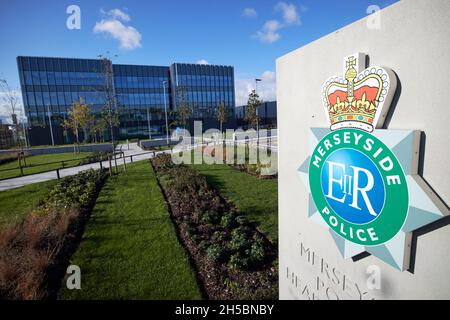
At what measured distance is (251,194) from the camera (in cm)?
1146

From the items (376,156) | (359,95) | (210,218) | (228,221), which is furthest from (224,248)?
(359,95)

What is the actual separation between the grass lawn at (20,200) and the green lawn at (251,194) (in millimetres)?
7580

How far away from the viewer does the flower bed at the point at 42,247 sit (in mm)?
5156

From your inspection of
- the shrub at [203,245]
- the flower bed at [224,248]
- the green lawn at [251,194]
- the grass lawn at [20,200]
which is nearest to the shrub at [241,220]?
the flower bed at [224,248]

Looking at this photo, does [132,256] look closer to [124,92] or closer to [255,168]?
[255,168]

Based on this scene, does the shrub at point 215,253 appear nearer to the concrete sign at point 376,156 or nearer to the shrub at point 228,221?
the shrub at point 228,221

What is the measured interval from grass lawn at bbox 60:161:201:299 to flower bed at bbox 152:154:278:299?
1.30ft

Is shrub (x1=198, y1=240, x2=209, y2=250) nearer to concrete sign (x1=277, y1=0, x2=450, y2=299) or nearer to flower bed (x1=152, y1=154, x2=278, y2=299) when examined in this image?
flower bed (x1=152, y1=154, x2=278, y2=299)

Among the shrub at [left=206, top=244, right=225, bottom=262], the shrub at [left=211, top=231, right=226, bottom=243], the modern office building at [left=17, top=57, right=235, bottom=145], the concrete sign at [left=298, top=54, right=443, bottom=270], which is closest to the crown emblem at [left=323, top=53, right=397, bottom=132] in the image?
the concrete sign at [left=298, top=54, right=443, bottom=270]

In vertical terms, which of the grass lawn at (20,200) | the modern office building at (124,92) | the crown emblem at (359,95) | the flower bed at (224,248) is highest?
the modern office building at (124,92)

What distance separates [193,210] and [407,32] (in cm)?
842

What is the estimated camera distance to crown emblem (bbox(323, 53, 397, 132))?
225cm

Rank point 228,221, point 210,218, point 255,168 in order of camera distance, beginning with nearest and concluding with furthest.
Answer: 1. point 228,221
2. point 210,218
3. point 255,168

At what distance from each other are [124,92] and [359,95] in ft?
194
